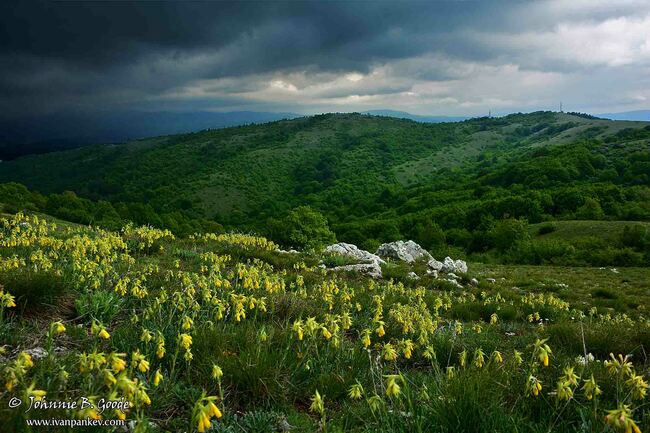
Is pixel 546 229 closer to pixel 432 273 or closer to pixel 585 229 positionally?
pixel 585 229

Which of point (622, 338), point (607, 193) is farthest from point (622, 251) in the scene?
point (607, 193)

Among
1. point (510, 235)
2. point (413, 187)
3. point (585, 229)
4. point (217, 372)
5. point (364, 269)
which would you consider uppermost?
point (217, 372)

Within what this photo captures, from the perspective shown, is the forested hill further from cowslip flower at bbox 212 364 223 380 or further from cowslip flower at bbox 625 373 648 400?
cowslip flower at bbox 625 373 648 400

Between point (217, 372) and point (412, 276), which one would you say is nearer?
point (217, 372)

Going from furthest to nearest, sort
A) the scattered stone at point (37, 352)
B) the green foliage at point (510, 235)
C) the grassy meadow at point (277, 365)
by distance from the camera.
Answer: the green foliage at point (510, 235)
the scattered stone at point (37, 352)
the grassy meadow at point (277, 365)

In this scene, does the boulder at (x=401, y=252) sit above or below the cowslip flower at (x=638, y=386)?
below

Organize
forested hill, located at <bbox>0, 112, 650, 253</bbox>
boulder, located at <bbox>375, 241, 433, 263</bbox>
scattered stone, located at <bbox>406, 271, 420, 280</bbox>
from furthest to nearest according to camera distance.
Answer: forested hill, located at <bbox>0, 112, 650, 253</bbox>
boulder, located at <bbox>375, 241, 433, 263</bbox>
scattered stone, located at <bbox>406, 271, 420, 280</bbox>

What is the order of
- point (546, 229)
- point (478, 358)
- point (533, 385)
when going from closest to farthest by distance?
point (533, 385) → point (478, 358) → point (546, 229)

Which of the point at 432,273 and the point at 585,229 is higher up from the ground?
the point at 432,273

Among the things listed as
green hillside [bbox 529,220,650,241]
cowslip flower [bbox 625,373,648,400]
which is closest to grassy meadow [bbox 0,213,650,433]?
cowslip flower [bbox 625,373,648,400]

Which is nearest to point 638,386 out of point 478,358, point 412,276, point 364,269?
point 478,358

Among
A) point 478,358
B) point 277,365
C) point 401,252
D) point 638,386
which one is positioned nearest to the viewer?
point 638,386

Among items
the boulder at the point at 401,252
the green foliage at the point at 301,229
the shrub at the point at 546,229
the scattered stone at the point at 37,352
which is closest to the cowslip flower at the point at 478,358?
the scattered stone at the point at 37,352

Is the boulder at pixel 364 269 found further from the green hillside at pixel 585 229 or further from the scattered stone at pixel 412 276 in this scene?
the green hillside at pixel 585 229
